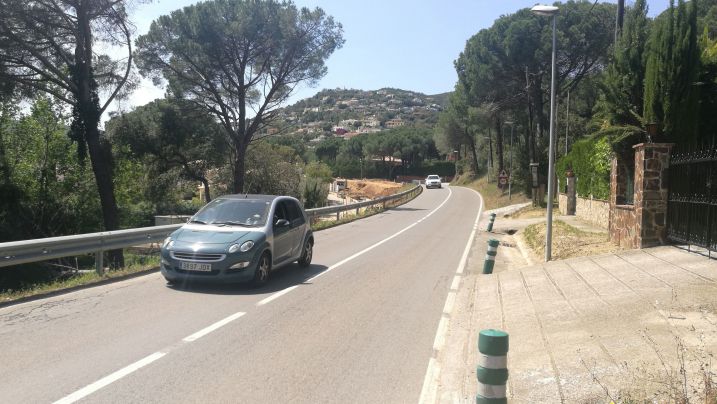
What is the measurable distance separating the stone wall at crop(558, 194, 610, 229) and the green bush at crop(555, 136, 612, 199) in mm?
238

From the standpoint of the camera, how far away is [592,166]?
20969 millimetres

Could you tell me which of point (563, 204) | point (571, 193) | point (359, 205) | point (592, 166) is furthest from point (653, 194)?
point (359, 205)

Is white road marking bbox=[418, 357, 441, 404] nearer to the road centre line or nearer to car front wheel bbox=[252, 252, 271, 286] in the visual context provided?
the road centre line

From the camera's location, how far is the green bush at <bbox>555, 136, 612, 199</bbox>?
1861cm

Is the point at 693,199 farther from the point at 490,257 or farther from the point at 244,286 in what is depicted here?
the point at 244,286

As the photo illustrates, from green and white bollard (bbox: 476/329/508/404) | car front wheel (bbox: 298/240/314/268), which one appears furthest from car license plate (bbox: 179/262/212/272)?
green and white bollard (bbox: 476/329/508/404)

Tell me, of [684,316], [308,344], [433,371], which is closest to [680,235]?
[684,316]

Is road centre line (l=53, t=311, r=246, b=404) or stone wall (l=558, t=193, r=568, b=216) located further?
stone wall (l=558, t=193, r=568, b=216)

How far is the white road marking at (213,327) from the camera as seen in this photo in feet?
20.6

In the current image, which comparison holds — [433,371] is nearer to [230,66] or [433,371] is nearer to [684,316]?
[684,316]

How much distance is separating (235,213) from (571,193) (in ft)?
63.7

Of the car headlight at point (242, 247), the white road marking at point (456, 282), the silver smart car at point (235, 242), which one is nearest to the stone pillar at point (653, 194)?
the white road marking at point (456, 282)

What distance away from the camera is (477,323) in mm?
7574

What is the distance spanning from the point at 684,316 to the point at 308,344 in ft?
13.8
